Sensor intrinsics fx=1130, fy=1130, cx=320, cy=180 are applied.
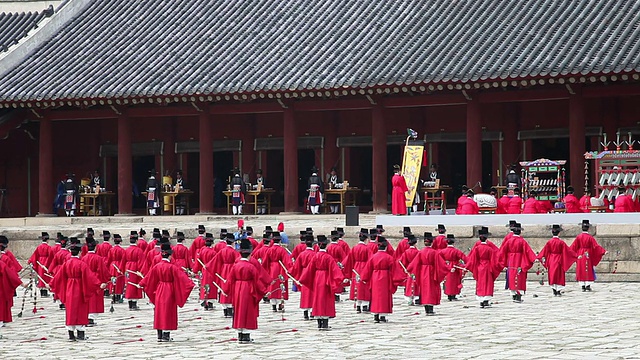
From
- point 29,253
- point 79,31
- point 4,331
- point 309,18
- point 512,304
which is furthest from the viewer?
point 79,31

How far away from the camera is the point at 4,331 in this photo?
17.4 m

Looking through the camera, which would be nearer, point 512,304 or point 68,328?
point 68,328

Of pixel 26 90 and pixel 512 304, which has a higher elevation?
pixel 26 90

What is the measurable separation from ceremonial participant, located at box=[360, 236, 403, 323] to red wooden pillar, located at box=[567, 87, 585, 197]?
1062 cm

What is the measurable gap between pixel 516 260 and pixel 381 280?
3.48m

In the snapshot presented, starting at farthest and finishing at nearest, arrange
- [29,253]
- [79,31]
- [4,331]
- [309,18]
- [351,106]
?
[79,31], [309,18], [351,106], [29,253], [4,331]

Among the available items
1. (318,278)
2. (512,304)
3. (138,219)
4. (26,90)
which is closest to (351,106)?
(138,219)

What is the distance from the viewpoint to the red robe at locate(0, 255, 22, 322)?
17.2 metres

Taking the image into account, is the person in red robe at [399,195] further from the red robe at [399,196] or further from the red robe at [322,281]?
the red robe at [322,281]

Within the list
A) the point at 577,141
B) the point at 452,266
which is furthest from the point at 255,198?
the point at 452,266

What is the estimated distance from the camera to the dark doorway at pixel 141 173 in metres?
34.7

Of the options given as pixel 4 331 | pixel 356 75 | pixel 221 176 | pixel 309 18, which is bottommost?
pixel 4 331

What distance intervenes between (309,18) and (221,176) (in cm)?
539

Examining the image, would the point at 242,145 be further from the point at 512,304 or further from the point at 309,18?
the point at 512,304
